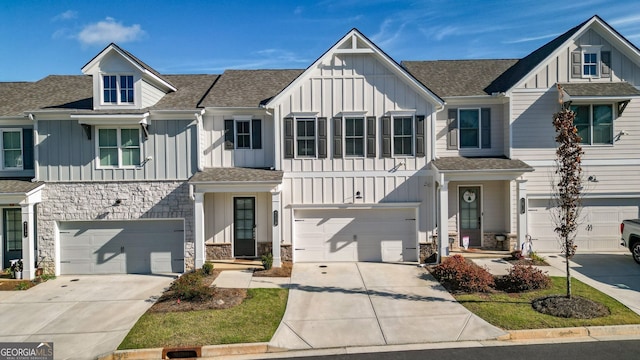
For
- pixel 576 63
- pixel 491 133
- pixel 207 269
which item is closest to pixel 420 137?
pixel 491 133

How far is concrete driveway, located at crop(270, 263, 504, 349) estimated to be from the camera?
8.38 m

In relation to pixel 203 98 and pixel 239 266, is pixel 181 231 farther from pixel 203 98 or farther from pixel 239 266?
pixel 203 98

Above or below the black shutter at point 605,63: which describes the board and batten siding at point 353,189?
below

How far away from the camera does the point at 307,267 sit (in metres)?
14.0

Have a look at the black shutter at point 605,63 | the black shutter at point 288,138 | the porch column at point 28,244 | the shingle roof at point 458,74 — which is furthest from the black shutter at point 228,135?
the black shutter at point 605,63

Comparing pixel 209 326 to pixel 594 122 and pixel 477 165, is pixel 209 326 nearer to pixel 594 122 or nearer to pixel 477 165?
pixel 477 165

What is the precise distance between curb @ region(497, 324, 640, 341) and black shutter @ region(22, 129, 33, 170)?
16804 millimetres

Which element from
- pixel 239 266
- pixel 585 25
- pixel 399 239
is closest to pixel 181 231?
pixel 239 266

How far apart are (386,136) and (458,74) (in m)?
5.59

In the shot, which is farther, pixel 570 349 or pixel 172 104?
pixel 172 104

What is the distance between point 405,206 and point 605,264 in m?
7.25

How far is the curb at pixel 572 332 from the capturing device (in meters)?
8.37

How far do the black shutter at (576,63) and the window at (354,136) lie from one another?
868 centimetres

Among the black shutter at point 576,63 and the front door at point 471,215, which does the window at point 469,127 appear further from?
the black shutter at point 576,63
